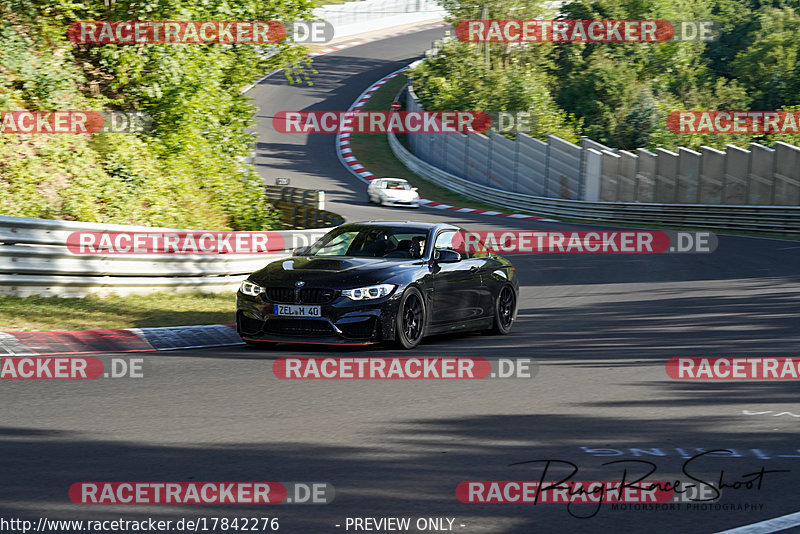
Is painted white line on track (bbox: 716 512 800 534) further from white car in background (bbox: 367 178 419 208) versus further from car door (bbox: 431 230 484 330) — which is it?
white car in background (bbox: 367 178 419 208)

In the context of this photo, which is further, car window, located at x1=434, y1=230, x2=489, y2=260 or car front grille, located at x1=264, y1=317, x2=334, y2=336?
car window, located at x1=434, y1=230, x2=489, y2=260

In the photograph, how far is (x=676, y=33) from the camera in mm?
63500

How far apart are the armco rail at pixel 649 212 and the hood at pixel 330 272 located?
22.6 m

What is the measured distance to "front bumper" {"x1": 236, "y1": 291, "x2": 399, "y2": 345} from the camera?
1032 cm

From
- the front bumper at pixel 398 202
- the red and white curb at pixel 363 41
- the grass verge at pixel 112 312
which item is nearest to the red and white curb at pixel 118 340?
the grass verge at pixel 112 312

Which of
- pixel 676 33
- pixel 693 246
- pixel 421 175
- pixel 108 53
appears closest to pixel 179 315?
pixel 108 53

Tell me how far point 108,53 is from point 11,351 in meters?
8.92

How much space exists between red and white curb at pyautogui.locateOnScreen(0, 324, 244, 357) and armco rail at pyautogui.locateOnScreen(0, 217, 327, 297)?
1.95 meters

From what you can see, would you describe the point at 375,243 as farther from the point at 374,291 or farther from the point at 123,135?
the point at 123,135

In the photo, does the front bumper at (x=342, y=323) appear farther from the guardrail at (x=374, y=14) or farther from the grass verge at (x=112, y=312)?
the guardrail at (x=374, y=14)

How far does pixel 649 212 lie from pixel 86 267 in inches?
1007

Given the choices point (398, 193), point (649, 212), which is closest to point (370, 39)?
point (398, 193)

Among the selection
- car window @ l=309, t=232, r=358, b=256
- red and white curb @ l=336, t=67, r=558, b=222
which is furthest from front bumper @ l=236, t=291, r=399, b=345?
red and white curb @ l=336, t=67, r=558, b=222

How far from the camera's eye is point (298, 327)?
34.2 ft
